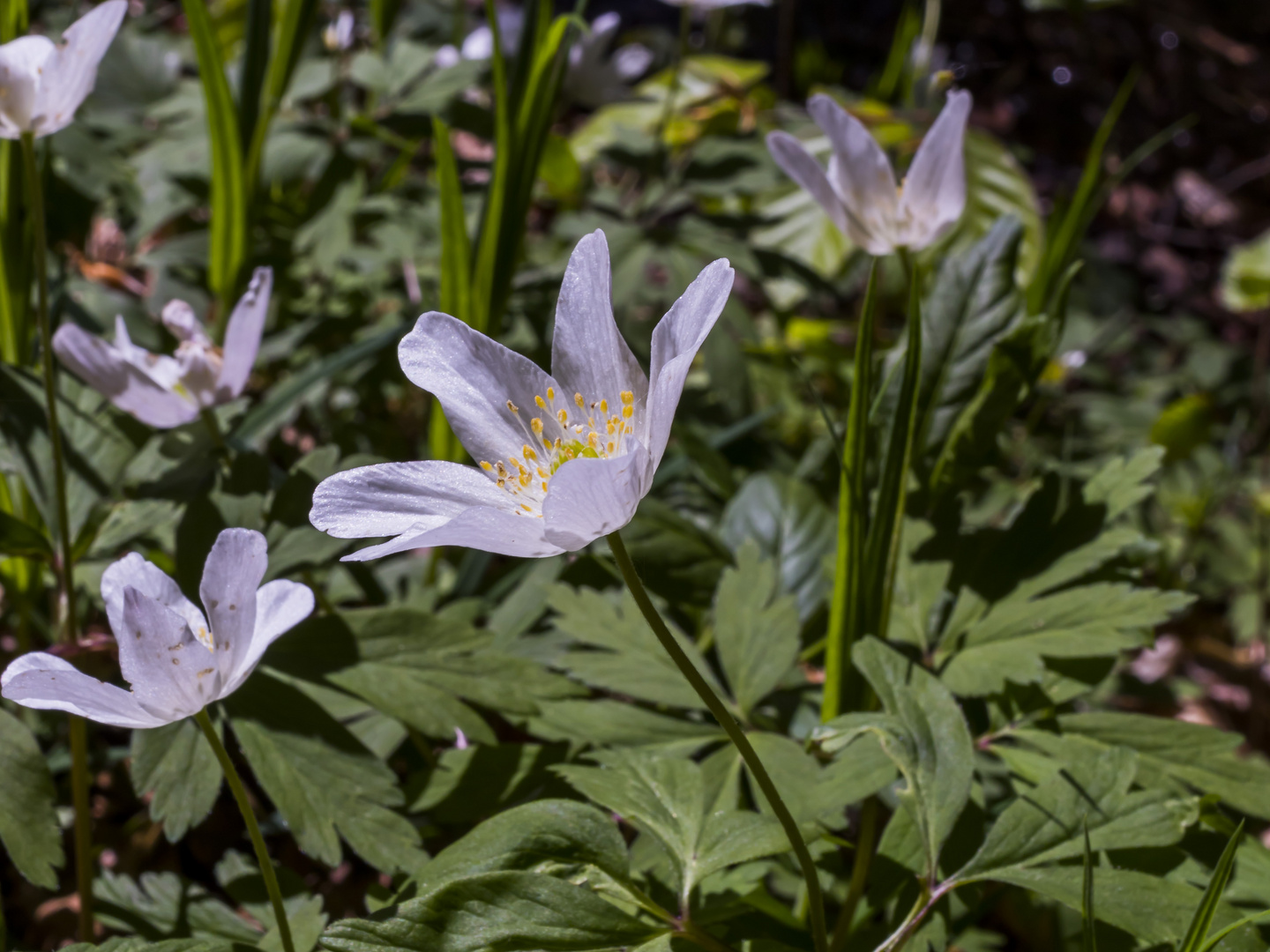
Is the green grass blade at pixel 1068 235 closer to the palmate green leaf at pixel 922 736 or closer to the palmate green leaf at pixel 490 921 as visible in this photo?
the palmate green leaf at pixel 922 736

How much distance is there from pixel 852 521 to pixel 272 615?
0.65m

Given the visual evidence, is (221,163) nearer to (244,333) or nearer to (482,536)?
(244,333)

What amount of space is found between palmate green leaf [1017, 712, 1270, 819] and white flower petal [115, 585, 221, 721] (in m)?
0.96

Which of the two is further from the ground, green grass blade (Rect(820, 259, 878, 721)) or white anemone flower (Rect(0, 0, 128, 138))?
white anemone flower (Rect(0, 0, 128, 138))

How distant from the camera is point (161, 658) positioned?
862mm

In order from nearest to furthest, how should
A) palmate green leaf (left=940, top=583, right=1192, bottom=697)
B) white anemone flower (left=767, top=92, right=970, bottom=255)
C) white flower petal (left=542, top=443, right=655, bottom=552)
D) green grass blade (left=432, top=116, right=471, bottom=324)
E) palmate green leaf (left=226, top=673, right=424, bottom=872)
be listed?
white flower petal (left=542, top=443, right=655, bottom=552)
palmate green leaf (left=226, top=673, right=424, bottom=872)
palmate green leaf (left=940, top=583, right=1192, bottom=697)
white anemone flower (left=767, top=92, right=970, bottom=255)
green grass blade (left=432, top=116, right=471, bottom=324)

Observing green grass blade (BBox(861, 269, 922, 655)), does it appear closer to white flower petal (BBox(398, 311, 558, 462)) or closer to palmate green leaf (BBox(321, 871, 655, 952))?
white flower petal (BBox(398, 311, 558, 462))

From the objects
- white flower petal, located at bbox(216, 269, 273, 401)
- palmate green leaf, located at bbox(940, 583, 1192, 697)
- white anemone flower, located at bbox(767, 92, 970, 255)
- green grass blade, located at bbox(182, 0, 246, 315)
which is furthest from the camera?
green grass blade, located at bbox(182, 0, 246, 315)

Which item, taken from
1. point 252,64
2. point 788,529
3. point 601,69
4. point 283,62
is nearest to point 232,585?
point 788,529

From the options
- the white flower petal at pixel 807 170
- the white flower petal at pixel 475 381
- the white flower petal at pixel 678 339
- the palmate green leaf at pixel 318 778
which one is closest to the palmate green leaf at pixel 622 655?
the palmate green leaf at pixel 318 778

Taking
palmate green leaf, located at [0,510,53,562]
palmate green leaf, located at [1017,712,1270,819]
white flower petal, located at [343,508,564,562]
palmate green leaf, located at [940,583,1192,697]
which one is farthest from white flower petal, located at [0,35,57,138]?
palmate green leaf, located at [1017,712,1270,819]

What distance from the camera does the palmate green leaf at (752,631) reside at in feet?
4.28

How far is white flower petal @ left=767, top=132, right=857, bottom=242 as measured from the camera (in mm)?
1397

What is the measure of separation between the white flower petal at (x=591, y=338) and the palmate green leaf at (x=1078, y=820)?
586 millimetres
